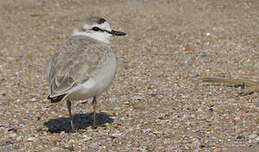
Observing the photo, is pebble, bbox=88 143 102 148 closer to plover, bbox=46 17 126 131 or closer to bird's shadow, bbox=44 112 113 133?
plover, bbox=46 17 126 131

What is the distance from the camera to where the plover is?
4.79 meters

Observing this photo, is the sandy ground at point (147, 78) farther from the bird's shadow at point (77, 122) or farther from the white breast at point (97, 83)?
the white breast at point (97, 83)

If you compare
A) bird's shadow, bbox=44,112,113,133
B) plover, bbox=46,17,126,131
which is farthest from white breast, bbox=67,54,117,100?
bird's shadow, bbox=44,112,113,133

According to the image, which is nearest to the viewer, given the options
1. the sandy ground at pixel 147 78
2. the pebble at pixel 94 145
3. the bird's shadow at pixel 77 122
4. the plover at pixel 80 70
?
the plover at pixel 80 70

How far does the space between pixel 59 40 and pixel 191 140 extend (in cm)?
637

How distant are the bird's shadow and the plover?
765mm

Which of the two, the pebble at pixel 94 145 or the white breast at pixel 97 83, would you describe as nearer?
the white breast at pixel 97 83

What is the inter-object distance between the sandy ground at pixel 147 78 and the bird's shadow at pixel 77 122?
0.01 m

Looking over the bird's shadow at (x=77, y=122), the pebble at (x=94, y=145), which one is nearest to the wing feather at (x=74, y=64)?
the pebble at (x=94, y=145)

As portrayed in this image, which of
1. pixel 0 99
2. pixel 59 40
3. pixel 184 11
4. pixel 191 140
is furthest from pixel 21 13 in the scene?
pixel 191 140

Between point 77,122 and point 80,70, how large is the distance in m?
1.29

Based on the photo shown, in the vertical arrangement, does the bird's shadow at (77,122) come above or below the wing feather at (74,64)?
below

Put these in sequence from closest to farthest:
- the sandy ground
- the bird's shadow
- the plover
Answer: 1. the plover
2. the sandy ground
3. the bird's shadow

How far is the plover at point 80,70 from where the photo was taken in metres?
4.79
